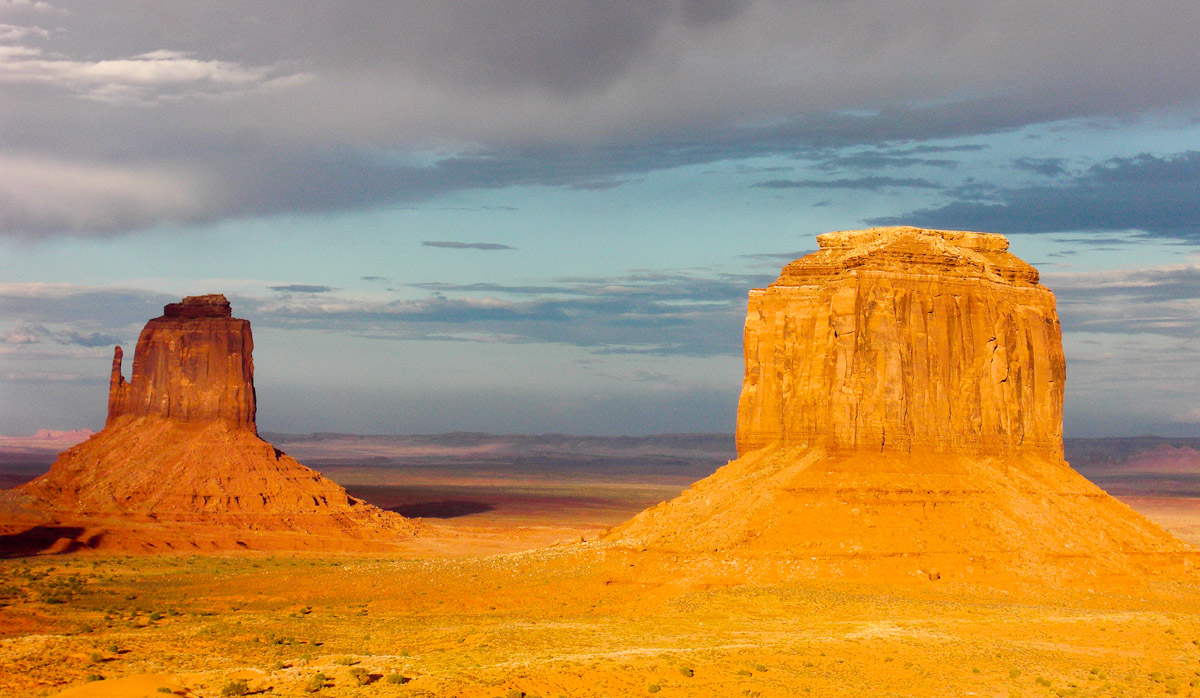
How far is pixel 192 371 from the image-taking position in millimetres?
87812

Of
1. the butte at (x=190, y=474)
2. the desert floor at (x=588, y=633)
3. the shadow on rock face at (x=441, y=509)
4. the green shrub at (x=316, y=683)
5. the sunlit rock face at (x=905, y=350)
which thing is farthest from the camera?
the shadow on rock face at (x=441, y=509)

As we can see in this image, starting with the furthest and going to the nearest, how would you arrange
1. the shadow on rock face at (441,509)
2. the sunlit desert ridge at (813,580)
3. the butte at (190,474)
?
the shadow on rock face at (441,509) < the butte at (190,474) < the sunlit desert ridge at (813,580)

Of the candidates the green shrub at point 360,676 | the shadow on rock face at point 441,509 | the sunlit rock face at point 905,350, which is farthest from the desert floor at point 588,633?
the shadow on rock face at point 441,509

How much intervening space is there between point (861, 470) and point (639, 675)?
17.9m

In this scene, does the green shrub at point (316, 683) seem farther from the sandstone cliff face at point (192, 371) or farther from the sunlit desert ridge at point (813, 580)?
the sandstone cliff face at point (192, 371)

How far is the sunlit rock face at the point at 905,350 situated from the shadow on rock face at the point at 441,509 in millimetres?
59874

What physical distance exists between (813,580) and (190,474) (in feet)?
173

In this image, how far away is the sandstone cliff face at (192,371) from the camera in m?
87.6

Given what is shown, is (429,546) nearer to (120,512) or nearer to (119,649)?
(120,512)

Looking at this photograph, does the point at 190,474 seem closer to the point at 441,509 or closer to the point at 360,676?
the point at 441,509

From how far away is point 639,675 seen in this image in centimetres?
2908

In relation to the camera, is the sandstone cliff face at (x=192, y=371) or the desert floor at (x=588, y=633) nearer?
the desert floor at (x=588, y=633)

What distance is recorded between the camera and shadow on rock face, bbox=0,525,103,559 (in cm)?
6962

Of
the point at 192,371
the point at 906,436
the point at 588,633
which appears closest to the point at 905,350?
the point at 906,436
